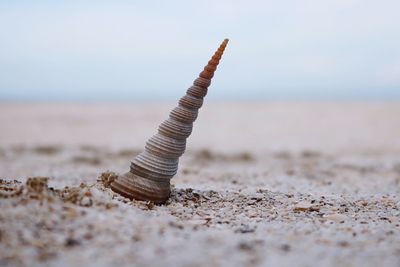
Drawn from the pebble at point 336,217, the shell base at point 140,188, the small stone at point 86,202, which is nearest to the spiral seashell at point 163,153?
the shell base at point 140,188

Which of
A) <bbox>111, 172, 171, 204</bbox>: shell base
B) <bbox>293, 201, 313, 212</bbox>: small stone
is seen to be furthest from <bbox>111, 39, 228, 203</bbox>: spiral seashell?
<bbox>293, 201, 313, 212</bbox>: small stone

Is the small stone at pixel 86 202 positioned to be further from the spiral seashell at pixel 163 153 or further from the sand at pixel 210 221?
the spiral seashell at pixel 163 153

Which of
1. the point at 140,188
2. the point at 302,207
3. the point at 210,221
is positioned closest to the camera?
the point at 210,221

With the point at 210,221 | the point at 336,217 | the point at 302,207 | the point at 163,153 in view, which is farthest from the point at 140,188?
the point at 336,217

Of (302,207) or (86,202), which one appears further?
(302,207)

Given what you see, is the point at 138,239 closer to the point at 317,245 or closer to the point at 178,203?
the point at 317,245

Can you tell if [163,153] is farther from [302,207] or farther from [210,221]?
[302,207]

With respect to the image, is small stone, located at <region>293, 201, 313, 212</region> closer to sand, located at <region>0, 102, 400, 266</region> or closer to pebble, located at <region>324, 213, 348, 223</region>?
sand, located at <region>0, 102, 400, 266</region>

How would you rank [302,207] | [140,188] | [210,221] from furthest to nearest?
[302,207] → [140,188] → [210,221]
